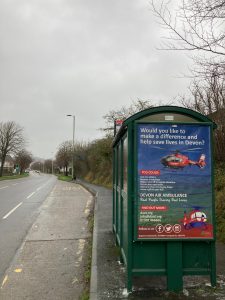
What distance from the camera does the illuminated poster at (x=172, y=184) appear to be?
507cm

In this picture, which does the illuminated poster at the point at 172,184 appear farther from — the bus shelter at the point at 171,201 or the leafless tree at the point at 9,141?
the leafless tree at the point at 9,141

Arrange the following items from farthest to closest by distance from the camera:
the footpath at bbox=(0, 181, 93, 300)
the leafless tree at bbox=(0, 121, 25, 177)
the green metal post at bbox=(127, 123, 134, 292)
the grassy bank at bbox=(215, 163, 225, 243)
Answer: the leafless tree at bbox=(0, 121, 25, 177) < the grassy bank at bbox=(215, 163, 225, 243) < the footpath at bbox=(0, 181, 93, 300) < the green metal post at bbox=(127, 123, 134, 292)

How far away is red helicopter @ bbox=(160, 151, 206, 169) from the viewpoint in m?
5.09

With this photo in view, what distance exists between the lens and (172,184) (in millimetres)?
5086

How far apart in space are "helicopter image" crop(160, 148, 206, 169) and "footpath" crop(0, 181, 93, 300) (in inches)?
85.6

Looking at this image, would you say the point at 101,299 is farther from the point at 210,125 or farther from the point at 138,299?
the point at 210,125

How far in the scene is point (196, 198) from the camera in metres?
5.11

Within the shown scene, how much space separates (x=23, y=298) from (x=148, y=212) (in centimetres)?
206

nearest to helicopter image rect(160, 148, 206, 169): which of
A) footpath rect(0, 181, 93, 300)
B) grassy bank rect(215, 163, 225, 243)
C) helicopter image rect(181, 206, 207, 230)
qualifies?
helicopter image rect(181, 206, 207, 230)

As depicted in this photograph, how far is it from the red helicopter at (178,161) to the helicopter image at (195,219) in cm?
57

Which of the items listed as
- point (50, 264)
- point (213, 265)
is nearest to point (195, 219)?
point (213, 265)

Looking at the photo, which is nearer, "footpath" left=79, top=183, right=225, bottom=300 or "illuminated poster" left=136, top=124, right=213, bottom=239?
"footpath" left=79, top=183, right=225, bottom=300

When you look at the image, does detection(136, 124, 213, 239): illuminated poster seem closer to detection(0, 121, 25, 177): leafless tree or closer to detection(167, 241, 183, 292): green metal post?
detection(167, 241, 183, 292): green metal post

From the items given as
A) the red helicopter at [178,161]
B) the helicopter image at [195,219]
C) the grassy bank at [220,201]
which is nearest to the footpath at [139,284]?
the helicopter image at [195,219]
